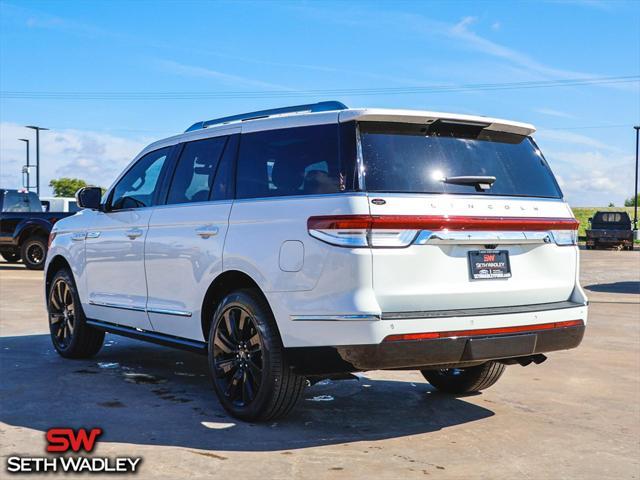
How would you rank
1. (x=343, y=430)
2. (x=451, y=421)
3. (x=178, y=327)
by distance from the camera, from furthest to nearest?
(x=178, y=327) < (x=451, y=421) < (x=343, y=430)

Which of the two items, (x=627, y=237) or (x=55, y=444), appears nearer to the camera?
(x=55, y=444)

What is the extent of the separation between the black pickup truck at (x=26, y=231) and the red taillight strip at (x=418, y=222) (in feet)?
55.0

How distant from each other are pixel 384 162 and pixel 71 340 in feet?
13.4

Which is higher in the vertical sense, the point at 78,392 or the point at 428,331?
the point at 428,331

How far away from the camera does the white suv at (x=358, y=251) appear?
4660 millimetres

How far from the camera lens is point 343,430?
5223 millimetres

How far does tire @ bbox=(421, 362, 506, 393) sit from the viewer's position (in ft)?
20.5

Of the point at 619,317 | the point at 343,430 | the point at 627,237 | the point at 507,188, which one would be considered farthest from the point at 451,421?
the point at 627,237

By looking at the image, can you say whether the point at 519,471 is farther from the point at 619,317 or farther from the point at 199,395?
the point at 619,317

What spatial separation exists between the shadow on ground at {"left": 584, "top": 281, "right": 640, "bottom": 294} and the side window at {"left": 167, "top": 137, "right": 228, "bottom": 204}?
1200 cm

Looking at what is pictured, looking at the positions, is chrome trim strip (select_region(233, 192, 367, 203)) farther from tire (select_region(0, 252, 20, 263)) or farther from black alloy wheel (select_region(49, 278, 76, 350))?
tire (select_region(0, 252, 20, 263))

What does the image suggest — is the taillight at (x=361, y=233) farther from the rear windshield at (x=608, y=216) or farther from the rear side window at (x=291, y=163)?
the rear windshield at (x=608, y=216)

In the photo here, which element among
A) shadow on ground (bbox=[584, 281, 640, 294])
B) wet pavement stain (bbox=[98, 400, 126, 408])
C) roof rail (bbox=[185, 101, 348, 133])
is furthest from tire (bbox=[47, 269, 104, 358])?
shadow on ground (bbox=[584, 281, 640, 294])

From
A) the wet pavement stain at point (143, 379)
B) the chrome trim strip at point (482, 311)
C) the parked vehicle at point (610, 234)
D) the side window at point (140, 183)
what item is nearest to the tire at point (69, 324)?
the wet pavement stain at point (143, 379)
